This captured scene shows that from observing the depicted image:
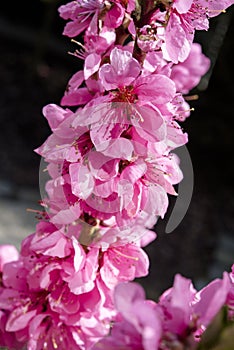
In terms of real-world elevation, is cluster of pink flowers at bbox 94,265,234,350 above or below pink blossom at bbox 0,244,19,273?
above

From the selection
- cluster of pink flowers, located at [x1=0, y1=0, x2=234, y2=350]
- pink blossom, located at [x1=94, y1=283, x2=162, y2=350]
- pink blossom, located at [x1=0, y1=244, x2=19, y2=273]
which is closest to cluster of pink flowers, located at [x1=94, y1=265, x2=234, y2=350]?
pink blossom, located at [x1=94, y1=283, x2=162, y2=350]

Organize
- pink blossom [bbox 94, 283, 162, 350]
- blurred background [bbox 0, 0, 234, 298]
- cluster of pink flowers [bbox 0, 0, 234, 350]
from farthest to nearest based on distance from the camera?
blurred background [bbox 0, 0, 234, 298], cluster of pink flowers [bbox 0, 0, 234, 350], pink blossom [bbox 94, 283, 162, 350]

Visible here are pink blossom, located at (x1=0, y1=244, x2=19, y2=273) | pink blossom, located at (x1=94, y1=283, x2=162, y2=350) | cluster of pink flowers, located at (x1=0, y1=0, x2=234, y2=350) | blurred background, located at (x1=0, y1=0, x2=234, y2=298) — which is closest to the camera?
pink blossom, located at (x1=94, y1=283, x2=162, y2=350)

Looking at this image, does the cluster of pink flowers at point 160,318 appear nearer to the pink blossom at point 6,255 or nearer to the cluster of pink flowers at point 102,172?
the cluster of pink flowers at point 102,172

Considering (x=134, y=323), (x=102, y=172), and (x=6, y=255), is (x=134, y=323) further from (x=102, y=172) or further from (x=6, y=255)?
(x=6, y=255)

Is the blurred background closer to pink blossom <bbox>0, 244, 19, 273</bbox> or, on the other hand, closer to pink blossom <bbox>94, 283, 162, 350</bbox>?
pink blossom <bbox>0, 244, 19, 273</bbox>

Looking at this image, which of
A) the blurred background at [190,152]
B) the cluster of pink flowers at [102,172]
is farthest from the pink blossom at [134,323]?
the blurred background at [190,152]

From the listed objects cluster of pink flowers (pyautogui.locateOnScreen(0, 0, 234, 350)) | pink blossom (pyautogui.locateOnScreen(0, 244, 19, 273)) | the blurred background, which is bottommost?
the blurred background
